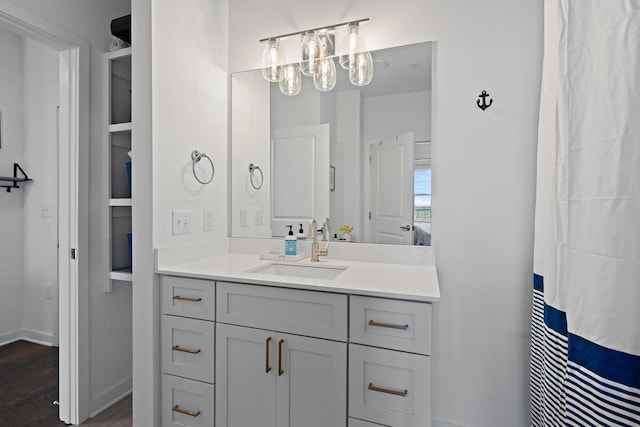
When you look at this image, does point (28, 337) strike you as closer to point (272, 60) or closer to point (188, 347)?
point (188, 347)

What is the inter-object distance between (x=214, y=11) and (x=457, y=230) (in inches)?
72.8

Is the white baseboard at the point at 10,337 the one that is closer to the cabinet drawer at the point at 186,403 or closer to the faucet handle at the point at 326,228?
the cabinet drawer at the point at 186,403

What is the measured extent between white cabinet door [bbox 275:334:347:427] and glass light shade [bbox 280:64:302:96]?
1367 mm

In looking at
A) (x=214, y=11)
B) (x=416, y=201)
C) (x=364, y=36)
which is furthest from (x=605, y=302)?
(x=214, y=11)

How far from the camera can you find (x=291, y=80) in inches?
77.2

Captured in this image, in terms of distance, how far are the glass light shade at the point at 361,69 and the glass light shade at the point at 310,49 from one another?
22 cm

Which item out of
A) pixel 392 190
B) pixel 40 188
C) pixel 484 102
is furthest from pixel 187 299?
pixel 40 188

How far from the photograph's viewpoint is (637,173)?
2.31 ft

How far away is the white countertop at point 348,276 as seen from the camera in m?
1.22

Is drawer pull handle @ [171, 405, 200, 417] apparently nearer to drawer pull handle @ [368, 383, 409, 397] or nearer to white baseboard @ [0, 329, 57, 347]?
drawer pull handle @ [368, 383, 409, 397]

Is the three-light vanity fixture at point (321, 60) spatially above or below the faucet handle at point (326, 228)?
above

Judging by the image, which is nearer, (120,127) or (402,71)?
(402,71)

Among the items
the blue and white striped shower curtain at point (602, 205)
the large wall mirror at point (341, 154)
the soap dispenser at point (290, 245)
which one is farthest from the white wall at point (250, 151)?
the blue and white striped shower curtain at point (602, 205)

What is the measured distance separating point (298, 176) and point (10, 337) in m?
2.89
